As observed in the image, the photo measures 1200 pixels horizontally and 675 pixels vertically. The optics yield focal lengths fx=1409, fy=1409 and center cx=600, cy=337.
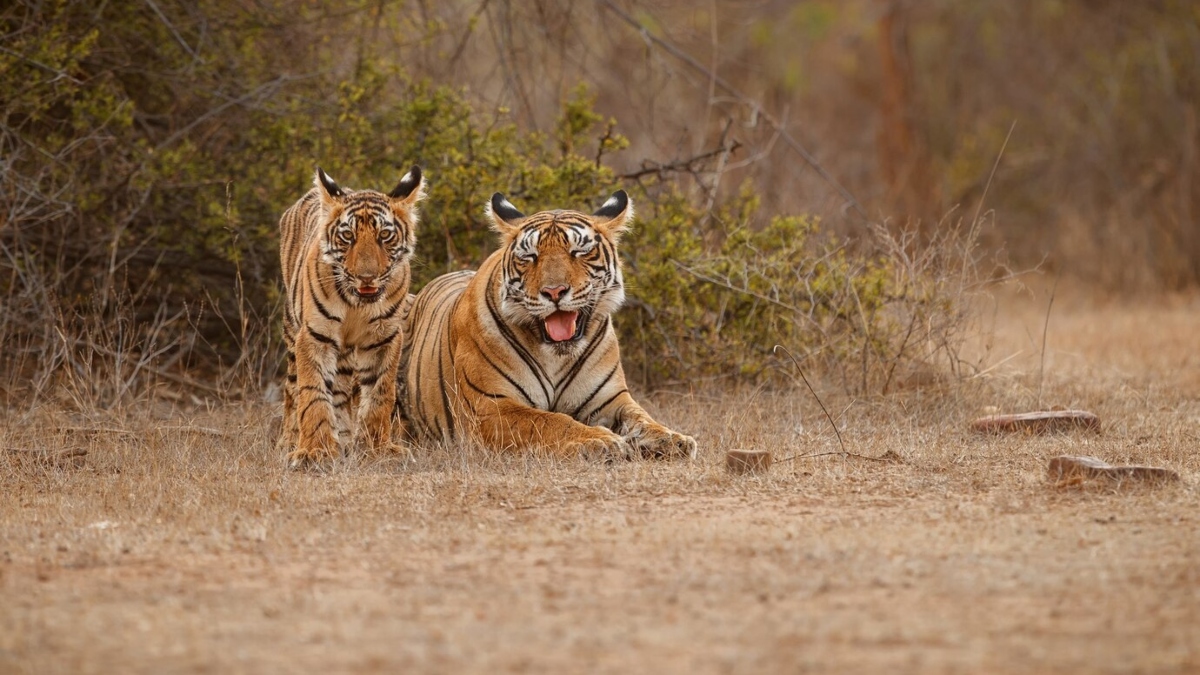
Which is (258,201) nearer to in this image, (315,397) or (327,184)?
(327,184)

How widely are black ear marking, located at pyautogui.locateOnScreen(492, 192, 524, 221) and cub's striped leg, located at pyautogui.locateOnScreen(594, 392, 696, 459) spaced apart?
121cm

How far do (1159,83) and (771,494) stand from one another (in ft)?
41.6

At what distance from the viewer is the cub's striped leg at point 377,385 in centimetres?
698

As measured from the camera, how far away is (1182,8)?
1681cm

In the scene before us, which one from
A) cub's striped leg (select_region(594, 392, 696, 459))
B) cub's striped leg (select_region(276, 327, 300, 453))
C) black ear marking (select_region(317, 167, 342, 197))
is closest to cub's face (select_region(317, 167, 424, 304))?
black ear marking (select_region(317, 167, 342, 197))

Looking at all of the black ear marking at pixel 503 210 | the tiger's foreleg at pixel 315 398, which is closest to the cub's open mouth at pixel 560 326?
the black ear marking at pixel 503 210

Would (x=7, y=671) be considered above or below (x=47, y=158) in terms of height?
below

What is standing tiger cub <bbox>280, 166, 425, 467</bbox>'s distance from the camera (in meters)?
6.64

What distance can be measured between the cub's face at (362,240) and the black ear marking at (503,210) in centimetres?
64

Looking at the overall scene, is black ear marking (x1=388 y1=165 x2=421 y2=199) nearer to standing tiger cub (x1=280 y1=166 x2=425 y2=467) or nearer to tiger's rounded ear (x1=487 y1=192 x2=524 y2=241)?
standing tiger cub (x1=280 y1=166 x2=425 y2=467)

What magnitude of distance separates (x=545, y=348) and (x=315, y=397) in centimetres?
115

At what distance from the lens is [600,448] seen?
21.3 ft

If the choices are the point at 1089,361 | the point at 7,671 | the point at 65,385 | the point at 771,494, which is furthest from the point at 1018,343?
the point at 7,671

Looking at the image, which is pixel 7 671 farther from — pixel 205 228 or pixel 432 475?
pixel 205 228
